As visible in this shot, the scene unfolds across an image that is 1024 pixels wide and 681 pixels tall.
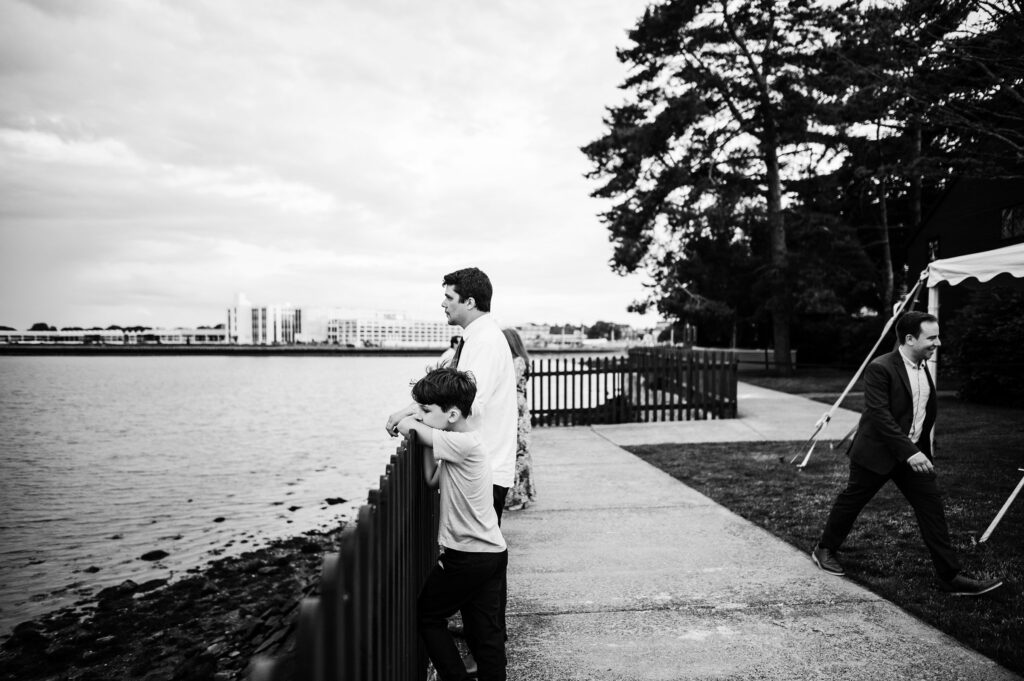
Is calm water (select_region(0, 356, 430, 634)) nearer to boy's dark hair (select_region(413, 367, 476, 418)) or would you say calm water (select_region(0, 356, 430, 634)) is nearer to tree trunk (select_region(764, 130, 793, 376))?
boy's dark hair (select_region(413, 367, 476, 418))

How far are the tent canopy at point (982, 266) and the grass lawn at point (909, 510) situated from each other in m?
2.34

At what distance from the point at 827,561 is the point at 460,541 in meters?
3.40

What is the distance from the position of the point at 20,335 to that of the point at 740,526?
204335mm

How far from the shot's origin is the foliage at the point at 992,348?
14.1 m

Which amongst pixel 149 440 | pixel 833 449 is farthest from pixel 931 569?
pixel 149 440

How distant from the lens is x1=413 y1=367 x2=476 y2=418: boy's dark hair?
9.55ft

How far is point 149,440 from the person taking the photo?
2220cm

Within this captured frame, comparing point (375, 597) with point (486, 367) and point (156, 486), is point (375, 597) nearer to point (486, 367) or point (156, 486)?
point (486, 367)

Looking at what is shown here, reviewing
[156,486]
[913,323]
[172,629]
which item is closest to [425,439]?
[913,323]

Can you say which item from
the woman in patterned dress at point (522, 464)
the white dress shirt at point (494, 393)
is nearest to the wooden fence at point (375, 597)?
the white dress shirt at point (494, 393)

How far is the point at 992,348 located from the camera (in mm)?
14672

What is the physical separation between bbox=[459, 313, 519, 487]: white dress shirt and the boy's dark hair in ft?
1.06

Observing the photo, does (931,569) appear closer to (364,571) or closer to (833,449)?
(364,571)

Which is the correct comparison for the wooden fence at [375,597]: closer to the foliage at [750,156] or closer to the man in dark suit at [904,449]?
the man in dark suit at [904,449]
